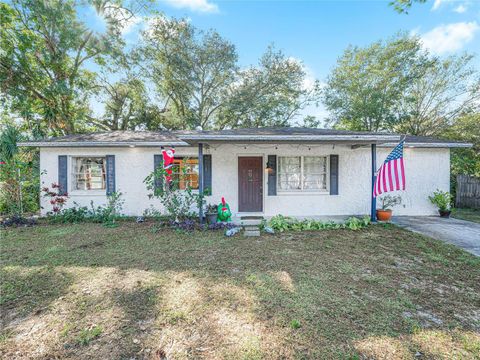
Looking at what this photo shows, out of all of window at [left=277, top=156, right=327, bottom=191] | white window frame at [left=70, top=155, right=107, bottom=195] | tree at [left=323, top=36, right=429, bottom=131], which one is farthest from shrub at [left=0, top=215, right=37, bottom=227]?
tree at [left=323, top=36, right=429, bottom=131]

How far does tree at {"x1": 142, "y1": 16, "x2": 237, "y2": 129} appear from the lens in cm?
A: 1420

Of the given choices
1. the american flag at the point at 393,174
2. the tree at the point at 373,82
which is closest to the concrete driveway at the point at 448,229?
the american flag at the point at 393,174

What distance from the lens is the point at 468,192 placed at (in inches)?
389

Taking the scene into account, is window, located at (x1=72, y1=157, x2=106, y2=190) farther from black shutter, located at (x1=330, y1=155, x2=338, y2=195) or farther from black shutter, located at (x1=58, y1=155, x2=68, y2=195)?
black shutter, located at (x1=330, y1=155, x2=338, y2=195)

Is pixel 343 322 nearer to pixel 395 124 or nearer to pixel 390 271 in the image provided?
pixel 390 271

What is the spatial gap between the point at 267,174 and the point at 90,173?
22.0 feet

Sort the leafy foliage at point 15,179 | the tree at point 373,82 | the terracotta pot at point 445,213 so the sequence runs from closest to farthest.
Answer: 1. the leafy foliage at point 15,179
2. the terracotta pot at point 445,213
3. the tree at point 373,82

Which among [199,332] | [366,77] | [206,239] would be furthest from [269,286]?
[366,77]

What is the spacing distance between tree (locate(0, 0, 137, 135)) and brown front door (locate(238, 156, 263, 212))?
10782 millimetres

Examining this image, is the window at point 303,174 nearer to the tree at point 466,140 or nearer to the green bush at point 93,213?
the green bush at point 93,213

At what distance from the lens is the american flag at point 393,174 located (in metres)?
5.49

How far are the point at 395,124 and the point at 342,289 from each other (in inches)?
652

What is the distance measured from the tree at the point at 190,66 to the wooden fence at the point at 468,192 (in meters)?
14.0

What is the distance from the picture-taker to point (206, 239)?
18.1ft
